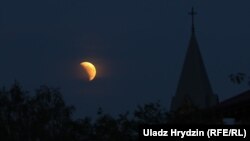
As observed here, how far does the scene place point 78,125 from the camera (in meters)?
49.4

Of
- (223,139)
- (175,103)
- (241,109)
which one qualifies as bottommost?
(223,139)

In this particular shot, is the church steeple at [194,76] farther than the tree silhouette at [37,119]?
Yes

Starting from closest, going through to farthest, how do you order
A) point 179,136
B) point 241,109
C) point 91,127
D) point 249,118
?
point 179,136 < point 241,109 < point 249,118 < point 91,127

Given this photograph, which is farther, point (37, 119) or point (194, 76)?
point (194, 76)

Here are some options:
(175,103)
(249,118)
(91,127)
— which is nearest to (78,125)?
(91,127)

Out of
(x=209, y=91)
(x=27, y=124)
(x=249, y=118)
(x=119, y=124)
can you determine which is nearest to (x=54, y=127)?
(x=27, y=124)

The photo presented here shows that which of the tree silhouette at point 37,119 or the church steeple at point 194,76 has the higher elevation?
the church steeple at point 194,76

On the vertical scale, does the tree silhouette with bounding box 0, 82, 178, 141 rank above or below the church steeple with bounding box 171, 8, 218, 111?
below

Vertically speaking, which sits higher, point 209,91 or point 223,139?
point 209,91

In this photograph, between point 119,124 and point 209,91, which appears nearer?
point 119,124

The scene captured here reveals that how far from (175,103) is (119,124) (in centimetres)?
4894

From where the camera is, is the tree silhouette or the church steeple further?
the church steeple

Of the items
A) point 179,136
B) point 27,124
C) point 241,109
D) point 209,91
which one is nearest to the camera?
point 179,136

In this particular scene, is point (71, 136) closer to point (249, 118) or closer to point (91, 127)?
point (91, 127)
